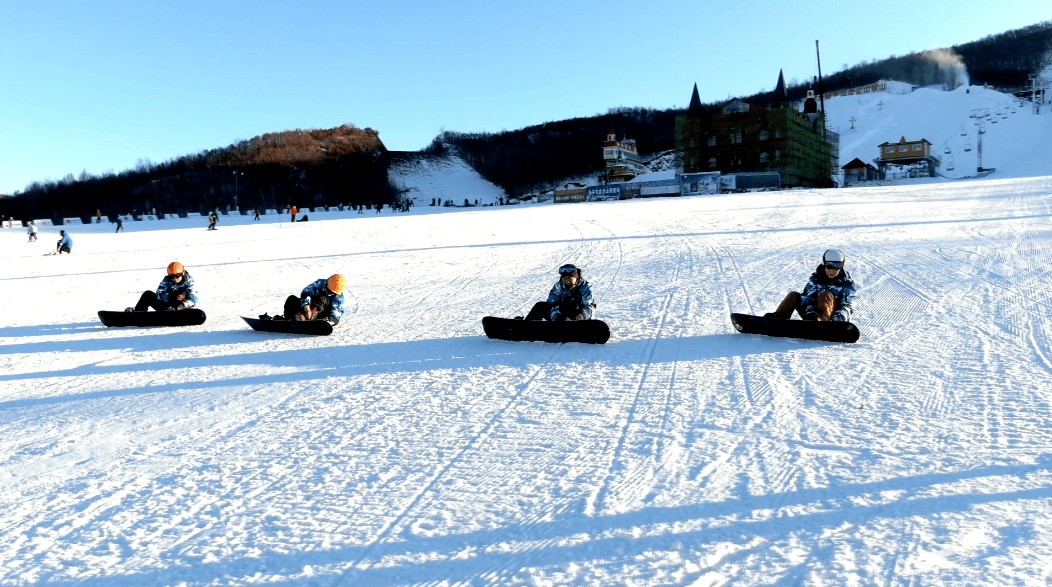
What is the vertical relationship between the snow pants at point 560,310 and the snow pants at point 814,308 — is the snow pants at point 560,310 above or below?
above

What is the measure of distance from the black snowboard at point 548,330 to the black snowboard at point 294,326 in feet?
6.41

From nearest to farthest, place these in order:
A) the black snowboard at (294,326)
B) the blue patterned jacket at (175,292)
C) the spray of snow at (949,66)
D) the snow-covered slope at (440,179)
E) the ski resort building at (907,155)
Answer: the black snowboard at (294,326), the blue patterned jacket at (175,292), the ski resort building at (907,155), the snow-covered slope at (440,179), the spray of snow at (949,66)

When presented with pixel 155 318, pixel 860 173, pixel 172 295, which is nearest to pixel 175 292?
pixel 172 295

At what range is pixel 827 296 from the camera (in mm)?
6418

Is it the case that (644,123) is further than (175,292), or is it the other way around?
(644,123)

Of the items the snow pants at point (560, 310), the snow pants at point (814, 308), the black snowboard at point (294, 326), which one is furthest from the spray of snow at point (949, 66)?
the black snowboard at point (294, 326)

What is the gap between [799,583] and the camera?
7.71 feet

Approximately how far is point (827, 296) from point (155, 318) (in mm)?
7852

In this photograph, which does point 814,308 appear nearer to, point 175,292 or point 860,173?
point 175,292

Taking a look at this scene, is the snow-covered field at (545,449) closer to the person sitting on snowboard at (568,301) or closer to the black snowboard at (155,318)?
the black snowboard at (155,318)

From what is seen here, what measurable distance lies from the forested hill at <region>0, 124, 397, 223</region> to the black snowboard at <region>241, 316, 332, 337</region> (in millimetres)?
81737

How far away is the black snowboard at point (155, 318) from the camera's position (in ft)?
27.4

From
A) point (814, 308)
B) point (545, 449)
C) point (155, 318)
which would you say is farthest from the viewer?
point (155, 318)

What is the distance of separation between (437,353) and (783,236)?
1200cm
